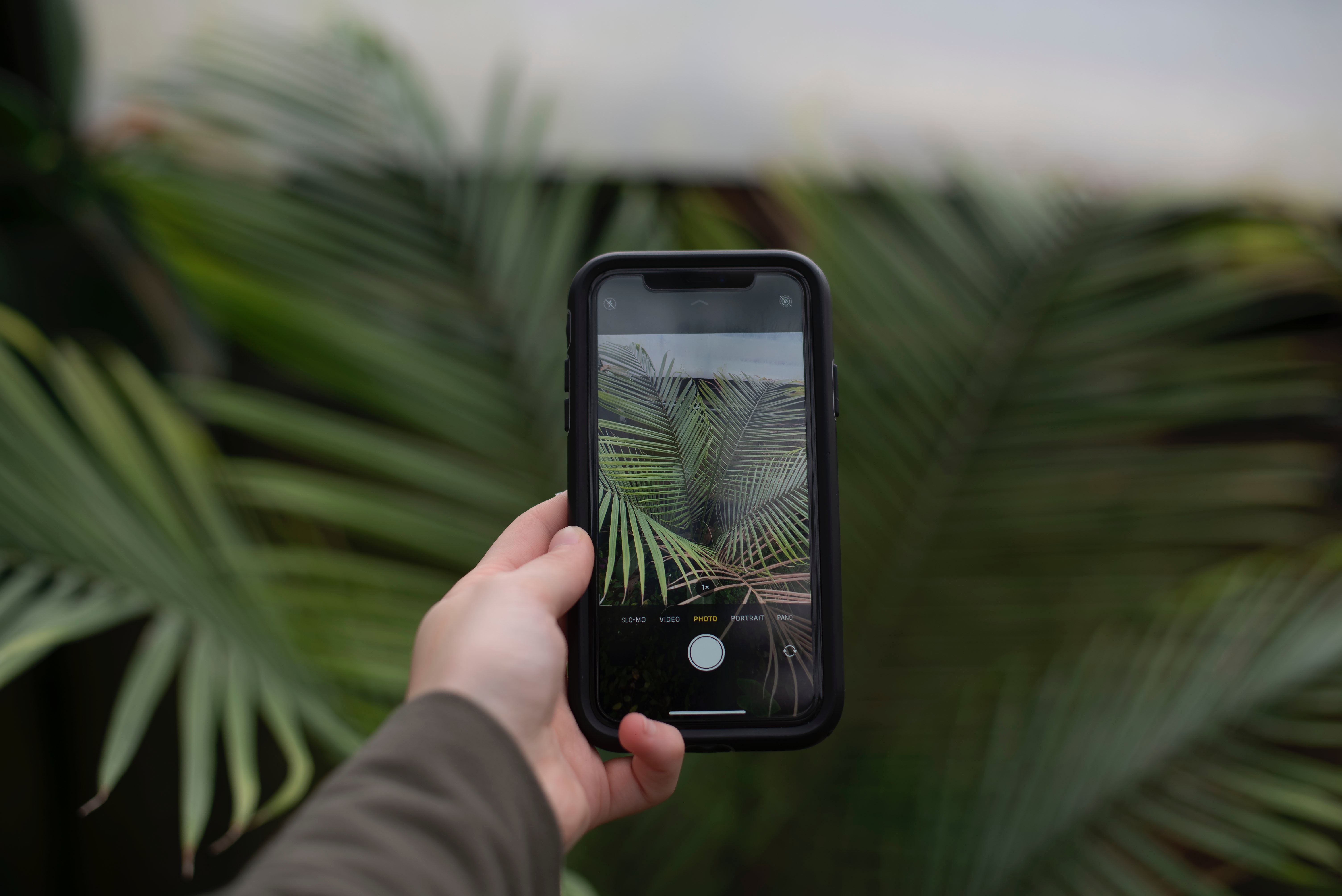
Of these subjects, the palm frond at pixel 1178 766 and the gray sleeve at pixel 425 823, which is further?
the palm frond at pixel 1178 766

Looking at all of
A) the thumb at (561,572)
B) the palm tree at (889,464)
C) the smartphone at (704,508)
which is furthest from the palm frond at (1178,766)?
the thumb at (561,572)

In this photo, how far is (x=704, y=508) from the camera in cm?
37

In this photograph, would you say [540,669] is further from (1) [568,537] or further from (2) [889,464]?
(2) [889,464]

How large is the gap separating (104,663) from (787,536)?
82cm

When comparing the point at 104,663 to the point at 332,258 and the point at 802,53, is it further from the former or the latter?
the point at 802,53

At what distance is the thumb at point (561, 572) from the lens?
308 millimetres

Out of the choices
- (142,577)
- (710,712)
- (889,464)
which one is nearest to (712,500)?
(710,712)

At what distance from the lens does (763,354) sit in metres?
0.38

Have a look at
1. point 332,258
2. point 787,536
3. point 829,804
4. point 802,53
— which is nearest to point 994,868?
point 829,804

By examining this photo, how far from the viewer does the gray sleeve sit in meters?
0.18

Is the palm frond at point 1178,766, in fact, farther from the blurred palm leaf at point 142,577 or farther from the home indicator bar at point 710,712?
the blurred palm leaf at point 142,577

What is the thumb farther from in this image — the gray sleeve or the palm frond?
the palm frond

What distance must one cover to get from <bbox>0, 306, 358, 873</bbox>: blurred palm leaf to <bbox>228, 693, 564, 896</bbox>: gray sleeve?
0.17m

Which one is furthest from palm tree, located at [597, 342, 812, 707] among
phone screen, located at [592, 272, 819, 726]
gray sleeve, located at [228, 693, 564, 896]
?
gray sleeve, located at [228, 693, 564, 896]
